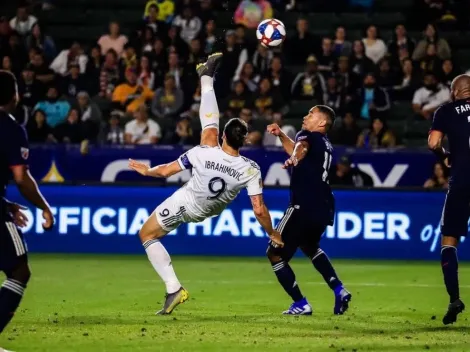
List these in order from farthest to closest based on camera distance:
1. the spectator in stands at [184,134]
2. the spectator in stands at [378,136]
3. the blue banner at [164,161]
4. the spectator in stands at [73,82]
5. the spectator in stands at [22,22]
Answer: the spectator in stands at [22,22] < the spectator in stands at [73,82] < the spectator in stands at [184,134] < the spectator in stands at [378,136] < the blue banner at [164,161]

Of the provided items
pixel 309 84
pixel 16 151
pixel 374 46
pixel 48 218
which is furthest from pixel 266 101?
pixel 16 151

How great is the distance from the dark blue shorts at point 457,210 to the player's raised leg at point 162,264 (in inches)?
104

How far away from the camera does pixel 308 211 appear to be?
36.4ft

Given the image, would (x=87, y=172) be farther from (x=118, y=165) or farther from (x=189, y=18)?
(x=189, y=18)

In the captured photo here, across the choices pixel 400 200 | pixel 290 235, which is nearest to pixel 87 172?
pixel 400 200

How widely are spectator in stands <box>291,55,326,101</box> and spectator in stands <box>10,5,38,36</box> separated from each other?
244 inches

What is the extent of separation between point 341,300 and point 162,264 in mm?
1812

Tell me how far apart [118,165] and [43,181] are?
61.5 inches

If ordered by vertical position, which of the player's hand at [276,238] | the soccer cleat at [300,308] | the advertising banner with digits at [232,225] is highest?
the player's hand at [276,238]

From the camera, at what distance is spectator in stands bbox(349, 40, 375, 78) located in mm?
21750

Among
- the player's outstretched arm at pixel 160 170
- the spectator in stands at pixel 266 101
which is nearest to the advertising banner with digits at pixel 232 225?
the spectator in stands at pixel 266 101

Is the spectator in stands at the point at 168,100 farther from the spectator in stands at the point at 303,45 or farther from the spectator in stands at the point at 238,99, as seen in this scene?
the spectator in stands at the point at 303,45

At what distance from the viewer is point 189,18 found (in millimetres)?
23109

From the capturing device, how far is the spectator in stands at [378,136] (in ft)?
65.5
